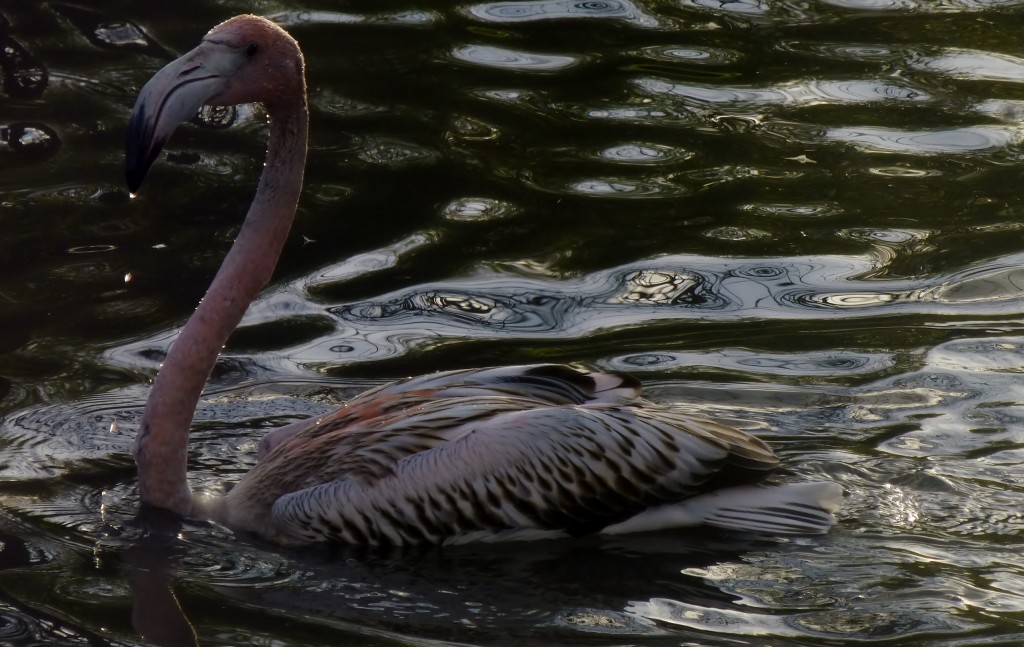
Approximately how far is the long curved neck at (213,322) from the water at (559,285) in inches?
8.4

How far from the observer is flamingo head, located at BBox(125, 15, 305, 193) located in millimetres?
5250

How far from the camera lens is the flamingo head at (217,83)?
525 centimetres

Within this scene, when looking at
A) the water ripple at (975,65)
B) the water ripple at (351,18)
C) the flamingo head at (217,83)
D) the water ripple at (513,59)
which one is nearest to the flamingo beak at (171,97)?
the flamingo head at (217,83)

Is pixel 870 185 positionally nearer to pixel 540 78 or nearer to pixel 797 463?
pixel 540 78

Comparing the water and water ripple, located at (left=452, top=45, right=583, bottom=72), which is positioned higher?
water ripple, located at (left=452, top=45, right=583, bottom=72)

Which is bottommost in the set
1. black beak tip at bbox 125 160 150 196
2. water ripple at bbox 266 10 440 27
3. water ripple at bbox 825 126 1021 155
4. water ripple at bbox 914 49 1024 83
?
water ripple at bbox 825 126 1021 155

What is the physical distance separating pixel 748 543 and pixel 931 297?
8.11 feet

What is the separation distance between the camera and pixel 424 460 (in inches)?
220

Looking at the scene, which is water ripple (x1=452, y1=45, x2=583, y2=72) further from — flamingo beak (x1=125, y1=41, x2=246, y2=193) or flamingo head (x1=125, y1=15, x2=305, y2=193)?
flamingo beak (x1=125, y1=41, x2=246, y2=193)

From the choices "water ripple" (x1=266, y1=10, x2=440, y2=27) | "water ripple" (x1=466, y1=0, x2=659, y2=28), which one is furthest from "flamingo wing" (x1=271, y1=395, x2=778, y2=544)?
"water ripple" (x1=466, y1=0, x2=659, y2=28)

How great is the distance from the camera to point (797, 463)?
6.12 metres

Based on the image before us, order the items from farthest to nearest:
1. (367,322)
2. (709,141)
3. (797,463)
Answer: (709,141)
(367,322)
(797,463)

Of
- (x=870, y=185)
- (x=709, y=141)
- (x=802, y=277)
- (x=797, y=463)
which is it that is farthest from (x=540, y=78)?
(x=797, y=463)

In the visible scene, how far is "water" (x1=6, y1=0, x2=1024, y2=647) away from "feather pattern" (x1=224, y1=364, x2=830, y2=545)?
0.12 metres
